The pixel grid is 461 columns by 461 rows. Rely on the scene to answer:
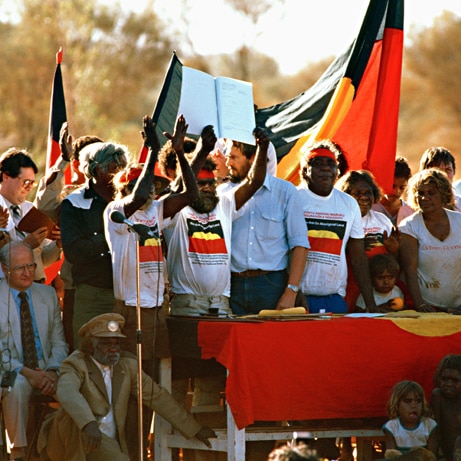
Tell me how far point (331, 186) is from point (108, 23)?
3052 cm

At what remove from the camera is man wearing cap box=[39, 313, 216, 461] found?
28.3 ft

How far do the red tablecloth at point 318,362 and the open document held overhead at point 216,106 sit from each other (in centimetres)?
142

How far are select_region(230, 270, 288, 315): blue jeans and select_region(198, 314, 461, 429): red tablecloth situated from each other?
0.74 meters

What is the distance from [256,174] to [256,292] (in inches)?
33.9

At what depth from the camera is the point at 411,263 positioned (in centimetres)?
991

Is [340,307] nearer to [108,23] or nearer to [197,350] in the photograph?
[197,350]

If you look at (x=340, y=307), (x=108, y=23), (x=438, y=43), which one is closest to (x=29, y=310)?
(x=340, y=307)

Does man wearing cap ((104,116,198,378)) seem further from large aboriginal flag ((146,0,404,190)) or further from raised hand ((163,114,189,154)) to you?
large aboriginal flag ((146,0,404,190))

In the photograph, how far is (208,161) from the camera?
9336 millimetres

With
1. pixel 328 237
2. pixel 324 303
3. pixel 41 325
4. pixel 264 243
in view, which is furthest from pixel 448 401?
pixel 41 325

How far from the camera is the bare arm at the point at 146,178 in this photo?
8.54m

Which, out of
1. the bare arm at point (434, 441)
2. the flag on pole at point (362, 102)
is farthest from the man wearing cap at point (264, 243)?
the flag on pole at point (362, 102)

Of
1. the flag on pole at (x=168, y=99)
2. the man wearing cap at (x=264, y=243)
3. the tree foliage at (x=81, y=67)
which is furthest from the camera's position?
the tree foliage at (x=81, y=67)

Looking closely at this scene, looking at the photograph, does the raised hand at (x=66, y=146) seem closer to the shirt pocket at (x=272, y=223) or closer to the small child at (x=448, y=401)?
the shirt pocket at (x=272, y=223)
